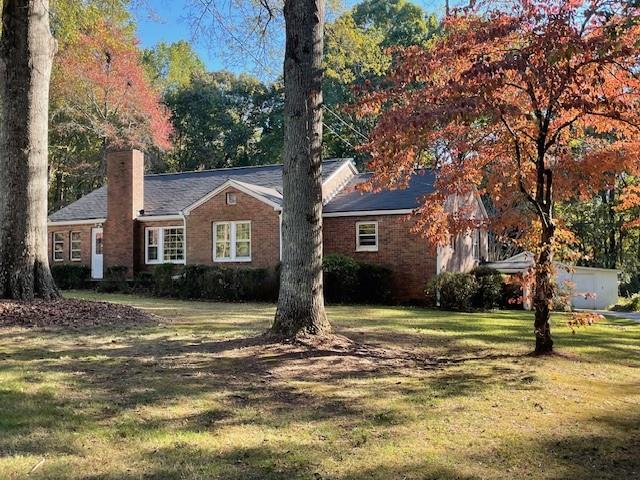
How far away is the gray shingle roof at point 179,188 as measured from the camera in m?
24.6

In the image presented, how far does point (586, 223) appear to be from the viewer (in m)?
36.1

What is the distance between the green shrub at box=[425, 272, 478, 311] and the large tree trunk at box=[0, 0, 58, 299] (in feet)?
36.9

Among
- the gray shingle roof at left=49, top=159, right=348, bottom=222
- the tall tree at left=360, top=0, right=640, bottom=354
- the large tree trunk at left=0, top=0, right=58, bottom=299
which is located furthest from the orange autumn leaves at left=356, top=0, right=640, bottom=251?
the gray shingle roof at left=49, top=159, right=348, bottom=222

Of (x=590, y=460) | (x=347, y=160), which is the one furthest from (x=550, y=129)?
(x=347, y=160)

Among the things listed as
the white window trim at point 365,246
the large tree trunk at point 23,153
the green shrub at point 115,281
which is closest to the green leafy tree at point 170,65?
the green shrub at point 115,281

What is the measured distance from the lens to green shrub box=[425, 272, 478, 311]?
17.6 meters

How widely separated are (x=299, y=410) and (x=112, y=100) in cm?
3270

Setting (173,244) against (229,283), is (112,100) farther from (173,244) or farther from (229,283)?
(229,283)

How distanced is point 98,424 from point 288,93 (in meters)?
5.58

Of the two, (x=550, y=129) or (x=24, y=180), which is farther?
(x=24, y=180)

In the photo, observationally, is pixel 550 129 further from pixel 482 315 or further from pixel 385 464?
pixel 482 315

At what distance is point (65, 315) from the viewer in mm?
9859

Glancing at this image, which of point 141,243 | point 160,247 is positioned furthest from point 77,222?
point 160,247

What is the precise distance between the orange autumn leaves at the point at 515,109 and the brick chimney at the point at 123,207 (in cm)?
1670
